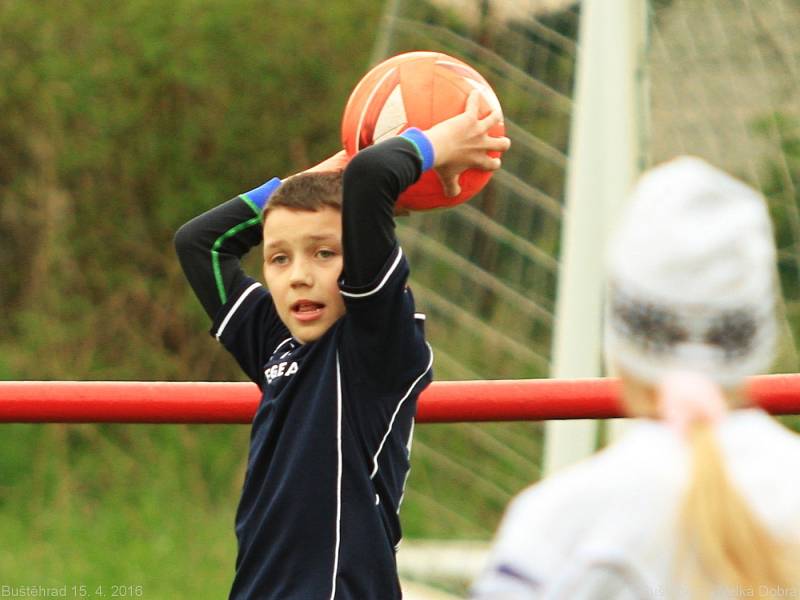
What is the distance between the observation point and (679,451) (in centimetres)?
144

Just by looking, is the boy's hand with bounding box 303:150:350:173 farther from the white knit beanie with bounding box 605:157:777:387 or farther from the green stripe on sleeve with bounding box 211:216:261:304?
the white knit beanie with bounding box 605:157:777:387

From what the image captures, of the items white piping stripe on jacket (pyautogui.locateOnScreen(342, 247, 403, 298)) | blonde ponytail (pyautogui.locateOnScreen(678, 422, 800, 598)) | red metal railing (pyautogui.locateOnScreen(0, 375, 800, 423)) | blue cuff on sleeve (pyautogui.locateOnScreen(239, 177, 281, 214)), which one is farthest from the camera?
red metal railing (pyautogui.locateOnScreen(0, 375, 800, 423))

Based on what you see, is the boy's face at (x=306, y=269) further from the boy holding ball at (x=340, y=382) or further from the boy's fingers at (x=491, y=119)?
the boy's fingers at (x=491, y=119)

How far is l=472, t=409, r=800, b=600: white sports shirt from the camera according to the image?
1.42 metres

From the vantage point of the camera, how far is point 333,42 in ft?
25.0

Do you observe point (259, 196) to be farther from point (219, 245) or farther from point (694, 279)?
point (694, 279)

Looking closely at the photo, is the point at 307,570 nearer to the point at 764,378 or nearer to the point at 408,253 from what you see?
the point at 764,378

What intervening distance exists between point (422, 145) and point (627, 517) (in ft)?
3.46

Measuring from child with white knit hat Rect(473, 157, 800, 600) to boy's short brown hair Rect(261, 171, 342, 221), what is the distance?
3.31 ft

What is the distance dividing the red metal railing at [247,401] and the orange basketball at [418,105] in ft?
2.01

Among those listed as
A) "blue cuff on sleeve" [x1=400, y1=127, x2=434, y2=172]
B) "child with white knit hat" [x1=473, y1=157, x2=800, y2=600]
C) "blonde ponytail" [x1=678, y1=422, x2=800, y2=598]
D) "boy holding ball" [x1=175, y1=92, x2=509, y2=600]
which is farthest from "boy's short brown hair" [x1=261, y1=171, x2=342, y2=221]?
"blonde ponytail" [x1=678, y1=422, x2=800, y2=598]

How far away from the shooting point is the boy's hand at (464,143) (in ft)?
8.02

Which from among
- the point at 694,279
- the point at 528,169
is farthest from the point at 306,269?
the point at 528,169

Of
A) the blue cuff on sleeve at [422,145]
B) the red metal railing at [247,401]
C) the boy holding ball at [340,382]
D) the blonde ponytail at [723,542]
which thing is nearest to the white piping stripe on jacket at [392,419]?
the boy holding ball at [340,382]
